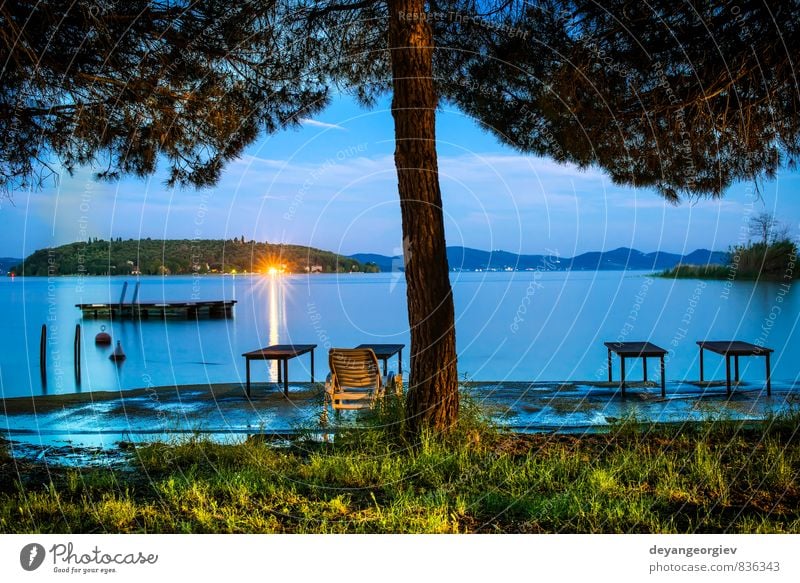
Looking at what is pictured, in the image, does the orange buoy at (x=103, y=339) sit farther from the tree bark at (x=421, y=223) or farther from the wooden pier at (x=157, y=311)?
the tree bark at (x=421, y=223)

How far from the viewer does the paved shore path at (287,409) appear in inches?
278

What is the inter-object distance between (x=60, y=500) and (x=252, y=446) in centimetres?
137

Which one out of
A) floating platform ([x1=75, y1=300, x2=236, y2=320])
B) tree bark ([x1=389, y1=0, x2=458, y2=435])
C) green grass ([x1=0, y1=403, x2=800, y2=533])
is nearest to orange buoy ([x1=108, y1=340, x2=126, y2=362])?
green grass ([x1=0, y1=403, x2=800, y2=533])

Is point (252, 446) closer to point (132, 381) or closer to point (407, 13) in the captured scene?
point (407, 13)

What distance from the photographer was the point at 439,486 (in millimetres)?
4996

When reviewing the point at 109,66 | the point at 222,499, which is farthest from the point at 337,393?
the point at 109,66

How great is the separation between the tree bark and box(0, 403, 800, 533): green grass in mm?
345

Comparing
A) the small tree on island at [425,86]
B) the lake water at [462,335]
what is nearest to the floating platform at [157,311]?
the lake water at [462,335]

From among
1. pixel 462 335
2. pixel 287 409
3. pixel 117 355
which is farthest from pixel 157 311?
pixel 287 409

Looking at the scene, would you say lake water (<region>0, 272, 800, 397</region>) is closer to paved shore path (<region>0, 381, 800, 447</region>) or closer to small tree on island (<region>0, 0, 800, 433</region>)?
paved shore path (<region>0, 381, 800, 447</region>)

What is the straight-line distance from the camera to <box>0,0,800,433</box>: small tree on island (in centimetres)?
576

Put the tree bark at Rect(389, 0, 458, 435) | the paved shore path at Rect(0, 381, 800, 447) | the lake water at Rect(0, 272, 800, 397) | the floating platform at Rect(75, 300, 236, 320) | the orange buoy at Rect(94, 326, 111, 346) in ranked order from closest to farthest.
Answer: the tree bark at Rect(389, 0, 458, 435)
the paved shore path at Rect(0, 381, 800, 447)
the lake water at Rect(0, 272, 800, 397)
the orange buoy at Rect(94, 326, 111, 346)
the floating platform at Rect(75, 300, 236, 320)

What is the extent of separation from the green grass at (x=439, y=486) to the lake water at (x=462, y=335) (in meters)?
4.28

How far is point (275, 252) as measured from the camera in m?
65.2
